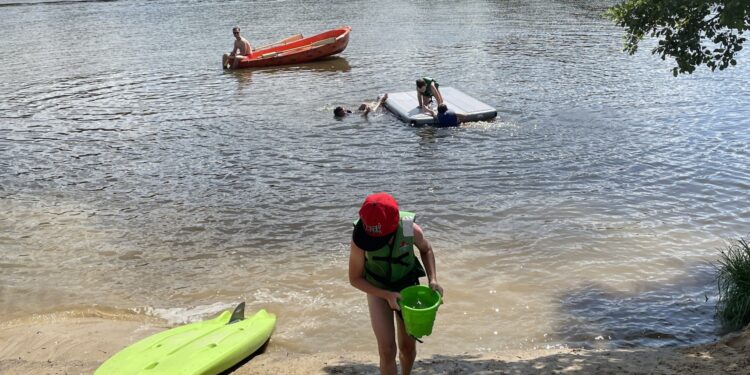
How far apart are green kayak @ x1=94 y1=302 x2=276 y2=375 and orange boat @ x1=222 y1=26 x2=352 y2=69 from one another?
1726cm

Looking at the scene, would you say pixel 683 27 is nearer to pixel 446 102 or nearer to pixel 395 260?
pixel 395 260

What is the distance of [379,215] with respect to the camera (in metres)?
4.53

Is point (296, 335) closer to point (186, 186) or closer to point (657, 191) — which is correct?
point (186, 186)

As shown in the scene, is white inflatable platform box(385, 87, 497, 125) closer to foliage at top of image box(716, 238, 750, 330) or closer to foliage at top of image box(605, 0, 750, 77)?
foliage at top of image box(605, 0, 750, 77)

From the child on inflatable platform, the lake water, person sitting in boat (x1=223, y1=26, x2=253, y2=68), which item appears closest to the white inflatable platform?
the lake water

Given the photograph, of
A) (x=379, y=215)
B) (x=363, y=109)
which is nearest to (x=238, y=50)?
(x=363, y=109)

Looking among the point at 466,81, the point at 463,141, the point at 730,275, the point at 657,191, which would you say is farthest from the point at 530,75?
the point at 730,275

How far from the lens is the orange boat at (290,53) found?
922 inches

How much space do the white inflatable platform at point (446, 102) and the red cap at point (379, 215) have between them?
11.0 metres

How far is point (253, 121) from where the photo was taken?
16.5 m

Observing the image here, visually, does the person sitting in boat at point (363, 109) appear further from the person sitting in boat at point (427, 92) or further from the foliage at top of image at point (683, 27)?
the foliage at top of image at point (683, 27)

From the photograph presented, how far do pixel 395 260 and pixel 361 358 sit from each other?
7.21 feet

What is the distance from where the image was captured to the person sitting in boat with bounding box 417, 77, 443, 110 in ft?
Result: 51.9

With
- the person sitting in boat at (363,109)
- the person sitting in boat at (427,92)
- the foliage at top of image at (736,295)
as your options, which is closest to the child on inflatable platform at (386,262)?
the foliage at top of image at (736,295)
